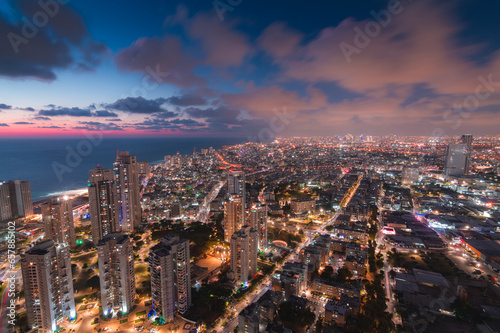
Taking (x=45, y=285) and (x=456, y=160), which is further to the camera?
(x=456, y=160)

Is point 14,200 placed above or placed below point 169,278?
above

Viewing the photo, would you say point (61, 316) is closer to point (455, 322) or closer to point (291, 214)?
point (455, 322)

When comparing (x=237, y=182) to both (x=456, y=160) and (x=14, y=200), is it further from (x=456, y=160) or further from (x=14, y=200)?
(x=456, y=160)

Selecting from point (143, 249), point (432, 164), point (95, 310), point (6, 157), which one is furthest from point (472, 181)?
point (6, 157)

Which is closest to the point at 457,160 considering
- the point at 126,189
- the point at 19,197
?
the point at 126,189

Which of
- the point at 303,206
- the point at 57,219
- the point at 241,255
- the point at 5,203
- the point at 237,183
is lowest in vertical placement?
the point at 303,206

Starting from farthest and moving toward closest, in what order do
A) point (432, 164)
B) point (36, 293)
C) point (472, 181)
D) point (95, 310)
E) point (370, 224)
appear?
point (432, 164) → point (472, 181) → point (370, 224) → point (95, 310) → point (36, 293)

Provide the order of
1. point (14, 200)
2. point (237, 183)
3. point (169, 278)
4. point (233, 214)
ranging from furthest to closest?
1. point (237, 183)
2. point (14, 200)
3. point (233, 214)
4. point (169, 278)

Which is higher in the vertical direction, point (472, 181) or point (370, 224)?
point (472, 181)
